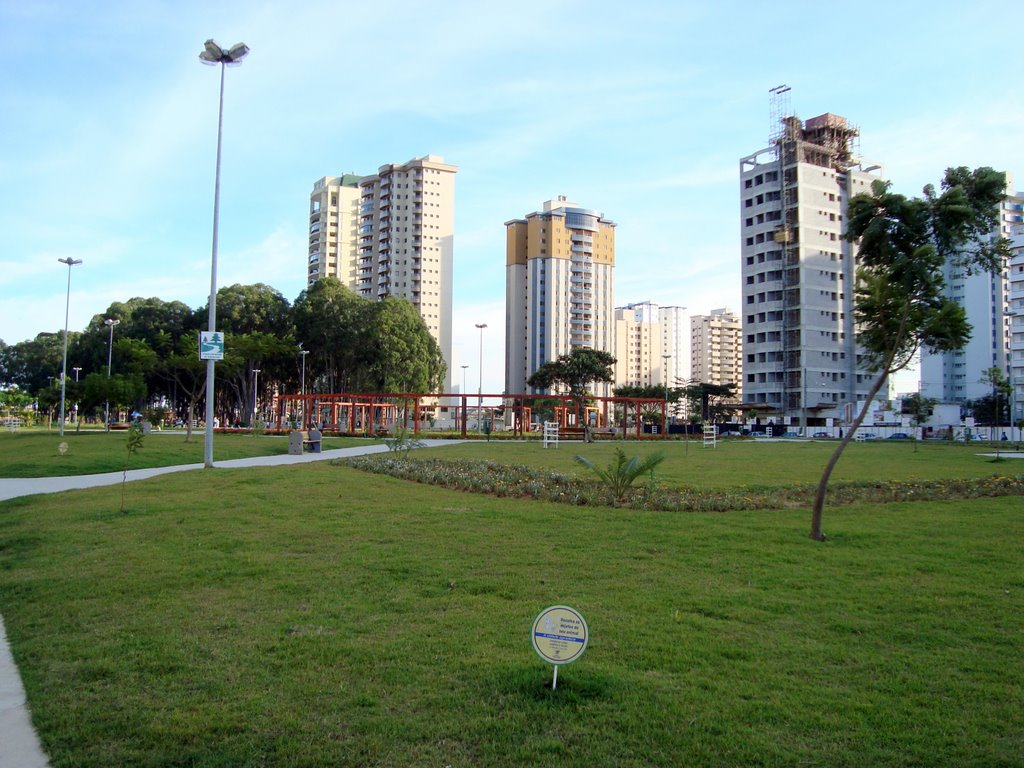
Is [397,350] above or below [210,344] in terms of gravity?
above

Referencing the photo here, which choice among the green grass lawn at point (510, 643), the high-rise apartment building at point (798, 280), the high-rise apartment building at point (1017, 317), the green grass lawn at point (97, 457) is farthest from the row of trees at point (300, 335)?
the high-rise apartment building at point (1017, 317)

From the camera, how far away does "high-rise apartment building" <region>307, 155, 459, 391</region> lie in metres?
116

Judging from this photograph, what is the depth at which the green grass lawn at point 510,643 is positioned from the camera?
12.9 feet

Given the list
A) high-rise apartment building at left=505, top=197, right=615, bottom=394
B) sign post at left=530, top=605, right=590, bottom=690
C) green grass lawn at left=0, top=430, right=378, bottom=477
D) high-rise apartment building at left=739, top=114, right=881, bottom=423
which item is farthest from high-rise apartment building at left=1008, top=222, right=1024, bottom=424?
sign post at left=530, top=605, right=590, bottom=690

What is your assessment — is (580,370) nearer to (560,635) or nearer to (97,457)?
(97,457)

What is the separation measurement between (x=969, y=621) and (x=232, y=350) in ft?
164

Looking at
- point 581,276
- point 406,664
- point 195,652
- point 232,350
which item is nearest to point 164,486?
point 195,652

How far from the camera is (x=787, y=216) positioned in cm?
8850

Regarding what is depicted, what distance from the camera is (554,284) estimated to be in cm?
13350

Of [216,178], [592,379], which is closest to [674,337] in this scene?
[592,379]

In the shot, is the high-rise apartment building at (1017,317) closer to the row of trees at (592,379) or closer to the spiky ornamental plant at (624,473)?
the row of trees at (592,379)

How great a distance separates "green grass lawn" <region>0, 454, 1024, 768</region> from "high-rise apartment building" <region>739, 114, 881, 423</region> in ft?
268

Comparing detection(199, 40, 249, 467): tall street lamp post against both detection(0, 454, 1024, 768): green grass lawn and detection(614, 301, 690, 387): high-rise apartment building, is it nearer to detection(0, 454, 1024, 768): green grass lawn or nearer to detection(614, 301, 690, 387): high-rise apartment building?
detection(0, 454, 1024, 768): green grass lawn

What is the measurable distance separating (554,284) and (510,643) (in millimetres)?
129740
